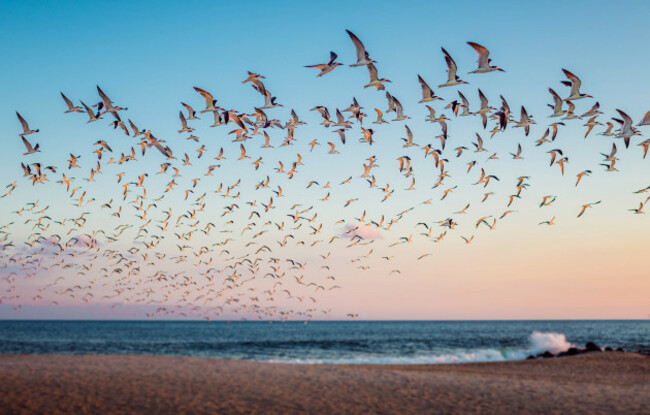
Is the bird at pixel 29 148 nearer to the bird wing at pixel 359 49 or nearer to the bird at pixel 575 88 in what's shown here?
the bird wing at pixel 359 49

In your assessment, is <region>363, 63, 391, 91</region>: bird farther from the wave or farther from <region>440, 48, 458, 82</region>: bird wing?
the wave

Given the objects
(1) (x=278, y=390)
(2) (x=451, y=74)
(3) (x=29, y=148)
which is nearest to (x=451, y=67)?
(2) (x=451, y=74)

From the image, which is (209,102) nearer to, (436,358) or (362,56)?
(362,56)

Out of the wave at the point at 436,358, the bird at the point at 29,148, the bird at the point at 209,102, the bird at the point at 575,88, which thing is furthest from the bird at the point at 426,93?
the wave at the point at 436,358

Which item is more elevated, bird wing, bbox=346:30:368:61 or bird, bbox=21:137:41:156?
bird wing, bbox=346:30:368:61

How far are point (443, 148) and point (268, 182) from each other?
11.2m

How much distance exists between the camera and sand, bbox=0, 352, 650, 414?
1605 centimetres

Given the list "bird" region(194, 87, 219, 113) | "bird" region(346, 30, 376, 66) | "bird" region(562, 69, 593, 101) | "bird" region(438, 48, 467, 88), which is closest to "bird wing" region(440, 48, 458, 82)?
"bird" region(438, 48, 467, 88)

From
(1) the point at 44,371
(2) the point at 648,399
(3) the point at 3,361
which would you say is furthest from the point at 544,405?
(3) the point at 3,361

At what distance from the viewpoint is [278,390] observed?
61.5 feet

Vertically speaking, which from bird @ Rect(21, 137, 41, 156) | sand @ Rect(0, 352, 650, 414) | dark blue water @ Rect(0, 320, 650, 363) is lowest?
dark blue water @ Rect(0, 320, 650, 363)

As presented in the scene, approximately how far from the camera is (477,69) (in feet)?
59.5

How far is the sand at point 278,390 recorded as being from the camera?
16047mm

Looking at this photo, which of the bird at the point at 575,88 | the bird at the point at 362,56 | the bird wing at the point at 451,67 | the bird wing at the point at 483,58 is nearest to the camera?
the bird at the point at 362,56
